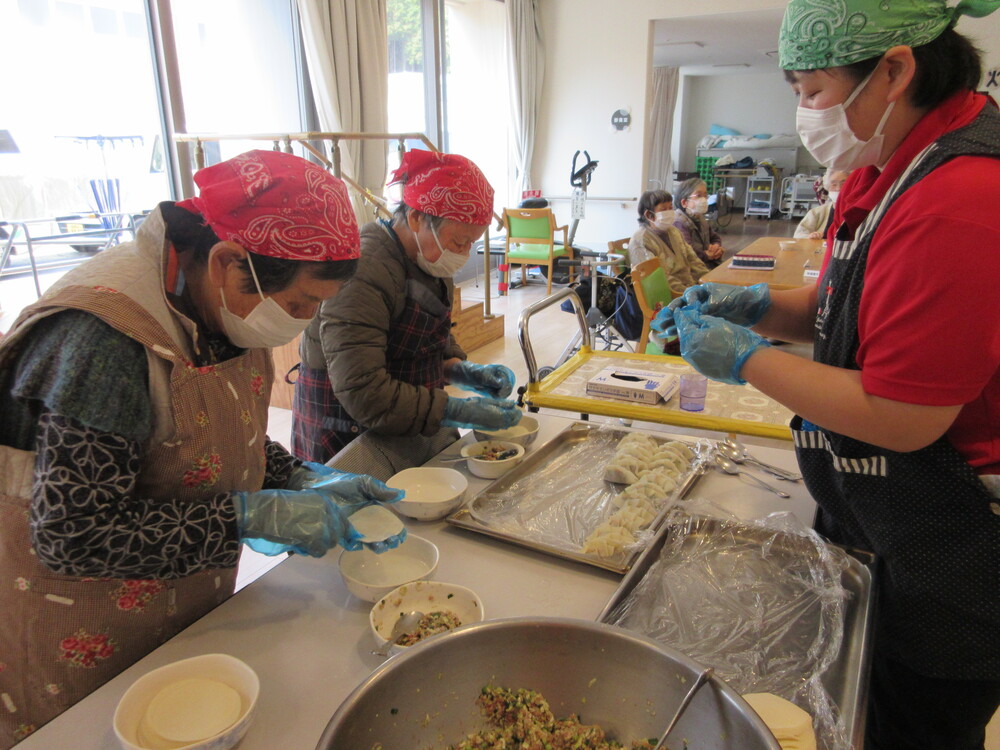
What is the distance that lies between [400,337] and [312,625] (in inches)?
29.7

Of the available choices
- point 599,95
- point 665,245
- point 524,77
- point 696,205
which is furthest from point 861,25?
point 599,95

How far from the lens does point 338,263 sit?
0.98 meters

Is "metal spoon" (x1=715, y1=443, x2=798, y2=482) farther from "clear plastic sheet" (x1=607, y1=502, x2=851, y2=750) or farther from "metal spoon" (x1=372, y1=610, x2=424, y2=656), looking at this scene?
"metal spoon" (x1=372, y1=610, x2=424, y2=656)

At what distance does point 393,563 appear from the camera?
1.09 meters

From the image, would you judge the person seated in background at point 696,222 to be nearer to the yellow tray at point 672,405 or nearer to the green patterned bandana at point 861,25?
the yellow tray at point 672,405

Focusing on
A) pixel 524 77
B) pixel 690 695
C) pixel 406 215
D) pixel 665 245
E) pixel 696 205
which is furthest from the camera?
pixel 524 77

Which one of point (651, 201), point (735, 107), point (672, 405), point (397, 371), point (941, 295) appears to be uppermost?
point (735, 107)

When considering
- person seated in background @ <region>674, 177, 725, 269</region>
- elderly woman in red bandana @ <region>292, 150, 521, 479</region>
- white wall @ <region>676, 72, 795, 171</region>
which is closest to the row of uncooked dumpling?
elderly woman in red bandana @ <region>292, 150, 521, 479</region>

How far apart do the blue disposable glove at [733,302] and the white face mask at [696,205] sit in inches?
136

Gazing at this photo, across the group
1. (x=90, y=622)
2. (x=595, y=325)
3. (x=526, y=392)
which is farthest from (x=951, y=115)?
(x=595, y=325)

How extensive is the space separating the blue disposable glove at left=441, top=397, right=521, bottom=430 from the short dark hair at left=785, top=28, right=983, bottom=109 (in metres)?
0.96

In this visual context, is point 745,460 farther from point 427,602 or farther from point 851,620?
point 427,602

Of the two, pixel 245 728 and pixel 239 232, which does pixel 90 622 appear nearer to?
pixel 245 728

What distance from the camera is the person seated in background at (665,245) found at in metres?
4.03
